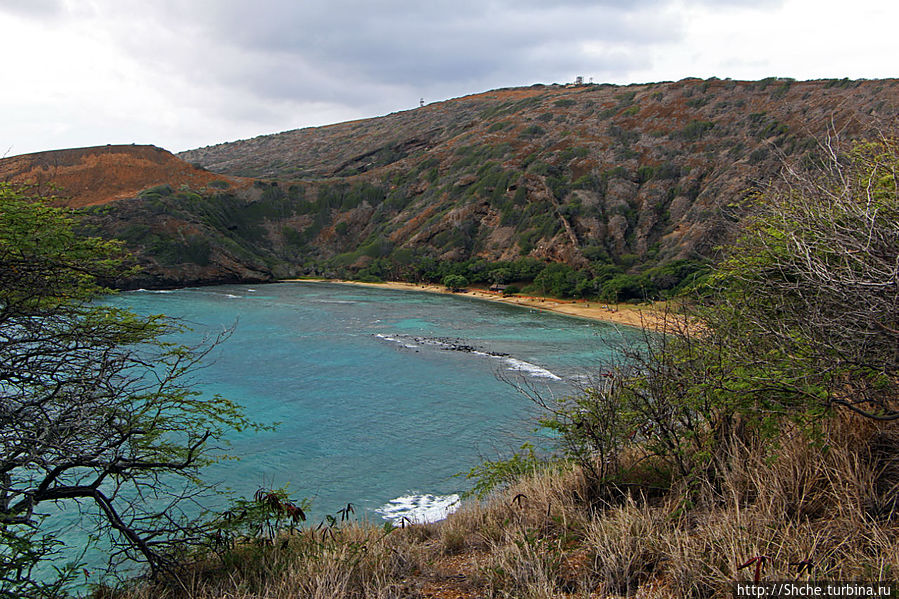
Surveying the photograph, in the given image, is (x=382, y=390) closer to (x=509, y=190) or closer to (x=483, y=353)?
(x=483, y=353)

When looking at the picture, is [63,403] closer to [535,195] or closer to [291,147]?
[535,195]

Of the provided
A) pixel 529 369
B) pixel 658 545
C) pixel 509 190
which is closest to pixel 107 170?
pixel 509 190

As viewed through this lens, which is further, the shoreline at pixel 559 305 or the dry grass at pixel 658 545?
the shoreline at pixel 559 305

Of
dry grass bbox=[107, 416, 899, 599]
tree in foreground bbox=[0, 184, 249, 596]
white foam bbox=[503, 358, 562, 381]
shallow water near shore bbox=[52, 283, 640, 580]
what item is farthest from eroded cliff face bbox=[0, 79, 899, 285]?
tree in foreground bbox=[0, 184, 249, 596]

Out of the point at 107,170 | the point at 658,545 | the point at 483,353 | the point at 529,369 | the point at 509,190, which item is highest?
the point at 107,170

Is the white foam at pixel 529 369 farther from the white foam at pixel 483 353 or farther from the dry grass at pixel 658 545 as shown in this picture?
the dry grass at pixel 658 545

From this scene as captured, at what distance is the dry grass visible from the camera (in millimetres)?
3900

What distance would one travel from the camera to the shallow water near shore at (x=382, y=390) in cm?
1232

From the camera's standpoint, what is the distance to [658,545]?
14.6 ft

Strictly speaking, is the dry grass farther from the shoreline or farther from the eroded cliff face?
the eroded cliff face

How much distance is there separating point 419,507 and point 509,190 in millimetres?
56338

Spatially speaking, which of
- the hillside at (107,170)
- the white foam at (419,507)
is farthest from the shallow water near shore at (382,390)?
the hillside at (107,170)

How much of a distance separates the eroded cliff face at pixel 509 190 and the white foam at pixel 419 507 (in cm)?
3834

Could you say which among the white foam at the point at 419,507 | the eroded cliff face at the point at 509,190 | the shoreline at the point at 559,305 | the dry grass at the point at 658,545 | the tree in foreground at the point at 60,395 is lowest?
the white foam at the point at 419,507
